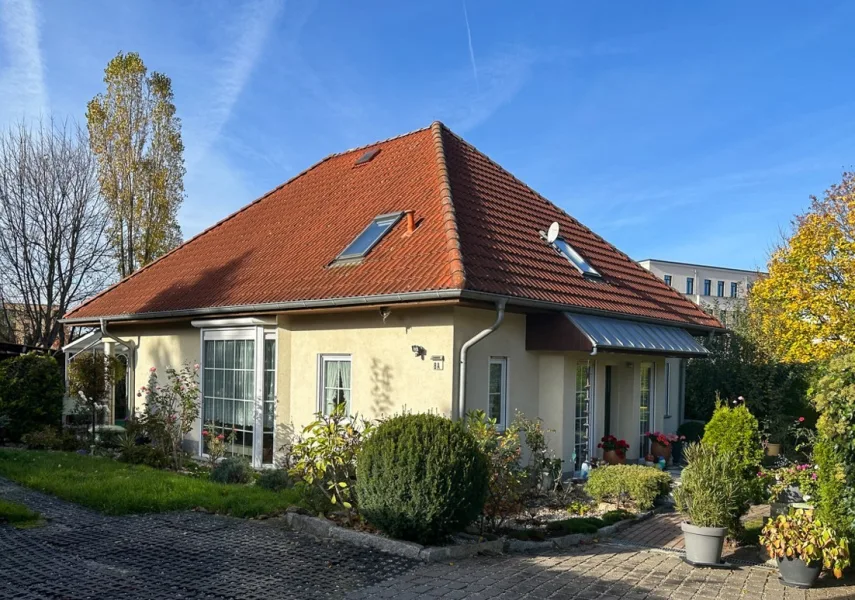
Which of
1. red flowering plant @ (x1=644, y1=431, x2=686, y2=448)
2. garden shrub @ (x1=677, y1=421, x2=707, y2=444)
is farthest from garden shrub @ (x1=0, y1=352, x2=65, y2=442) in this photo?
garden shrub @ (x1=677, y1=421, x2=707, y2=444)

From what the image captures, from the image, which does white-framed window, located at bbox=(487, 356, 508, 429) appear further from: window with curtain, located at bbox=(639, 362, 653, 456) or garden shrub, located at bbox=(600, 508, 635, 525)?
Answer: window with curtain, located at bbox=(639, 362, 653, 456)

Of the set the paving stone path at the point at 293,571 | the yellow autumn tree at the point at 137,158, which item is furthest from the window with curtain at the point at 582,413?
the yellow autumn tree at the point at 137,158

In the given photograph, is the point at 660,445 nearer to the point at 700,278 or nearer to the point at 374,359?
the point at 374,359

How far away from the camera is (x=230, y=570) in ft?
21.7

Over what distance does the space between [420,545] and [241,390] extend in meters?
7.21

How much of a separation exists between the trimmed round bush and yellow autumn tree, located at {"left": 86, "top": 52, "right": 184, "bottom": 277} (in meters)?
22.2

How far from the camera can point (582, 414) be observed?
12734 millimetres

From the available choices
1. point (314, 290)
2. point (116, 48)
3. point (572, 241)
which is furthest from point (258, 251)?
point (116, 48)

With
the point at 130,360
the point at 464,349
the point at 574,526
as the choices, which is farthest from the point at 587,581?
the point at 130,360

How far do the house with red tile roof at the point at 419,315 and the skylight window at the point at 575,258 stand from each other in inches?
2.5

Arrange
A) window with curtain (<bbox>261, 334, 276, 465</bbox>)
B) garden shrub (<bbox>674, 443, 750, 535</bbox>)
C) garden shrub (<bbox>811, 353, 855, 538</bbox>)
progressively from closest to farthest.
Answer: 1. garden shrub (<bbox>811, 353, 855, 538</bbox>)
2. garden shrub (<bbox>674, 443, 750, 535</bbox>)
3. window with curtain (<bbox>261, 334, 276, 465</bbox>)

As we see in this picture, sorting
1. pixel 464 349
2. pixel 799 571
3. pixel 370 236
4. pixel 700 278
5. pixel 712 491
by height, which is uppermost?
pixel 700 278

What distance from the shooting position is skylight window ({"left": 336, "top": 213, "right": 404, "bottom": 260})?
12.6 metres

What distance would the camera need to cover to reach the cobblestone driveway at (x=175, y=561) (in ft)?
19.8
